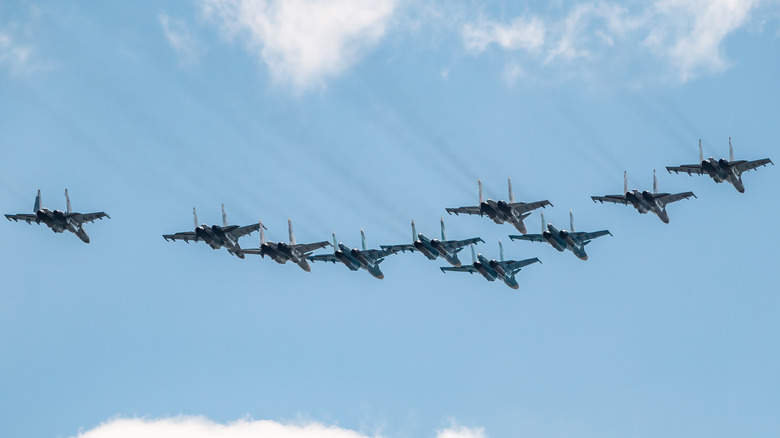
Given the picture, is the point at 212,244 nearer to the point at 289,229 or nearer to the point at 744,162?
the point at 289,229

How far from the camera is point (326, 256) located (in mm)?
176000

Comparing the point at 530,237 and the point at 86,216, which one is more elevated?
the point at 86,216

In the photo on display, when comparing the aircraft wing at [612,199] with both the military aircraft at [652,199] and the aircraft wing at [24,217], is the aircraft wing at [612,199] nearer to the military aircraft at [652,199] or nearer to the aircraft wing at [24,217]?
the military aircraft at [652,199]

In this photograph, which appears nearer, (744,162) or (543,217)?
(744,162)

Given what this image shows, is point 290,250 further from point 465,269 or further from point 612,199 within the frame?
point 612,199

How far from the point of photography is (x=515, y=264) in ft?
579

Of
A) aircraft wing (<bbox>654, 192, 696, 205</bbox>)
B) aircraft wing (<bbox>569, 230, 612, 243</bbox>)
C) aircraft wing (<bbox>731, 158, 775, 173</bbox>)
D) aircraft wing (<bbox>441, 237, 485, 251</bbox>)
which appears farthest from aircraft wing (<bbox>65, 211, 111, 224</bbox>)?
aircraft wing (<bbox>731, 158, 775, 173</bbox>)

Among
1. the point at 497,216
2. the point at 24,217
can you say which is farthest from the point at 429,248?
the point at 24,217

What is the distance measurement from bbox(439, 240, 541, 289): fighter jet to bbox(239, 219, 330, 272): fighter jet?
17.3 m

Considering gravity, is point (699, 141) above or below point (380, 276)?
above

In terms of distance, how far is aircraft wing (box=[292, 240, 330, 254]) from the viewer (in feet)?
544

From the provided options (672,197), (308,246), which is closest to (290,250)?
(308,246)

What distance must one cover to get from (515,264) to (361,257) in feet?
59.1

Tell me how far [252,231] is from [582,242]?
1372 inches
